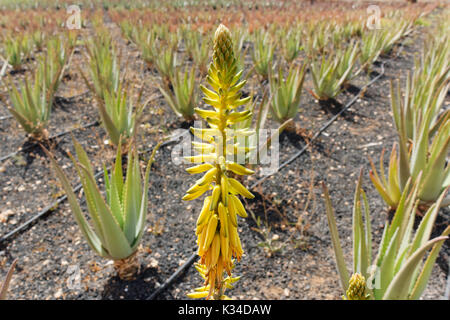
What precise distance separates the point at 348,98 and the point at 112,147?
2.94 metres

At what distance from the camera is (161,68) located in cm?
410

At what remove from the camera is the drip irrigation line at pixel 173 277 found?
1725mm

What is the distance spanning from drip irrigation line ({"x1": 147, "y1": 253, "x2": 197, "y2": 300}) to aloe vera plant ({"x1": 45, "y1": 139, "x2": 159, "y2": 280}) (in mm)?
186

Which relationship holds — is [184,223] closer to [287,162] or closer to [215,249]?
[287,162]

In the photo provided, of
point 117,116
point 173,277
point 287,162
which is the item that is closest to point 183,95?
point 117,116

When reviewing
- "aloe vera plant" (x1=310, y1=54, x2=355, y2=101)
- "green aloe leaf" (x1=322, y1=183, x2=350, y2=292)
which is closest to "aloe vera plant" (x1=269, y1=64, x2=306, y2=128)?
"aloe vera plant" (x1=310, y1=54, x2=355, y2=101)

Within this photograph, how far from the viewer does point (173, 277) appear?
1823mm

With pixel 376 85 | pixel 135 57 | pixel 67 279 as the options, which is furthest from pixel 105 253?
pixel 135 57

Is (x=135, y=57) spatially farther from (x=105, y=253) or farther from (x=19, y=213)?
(x=105, y=253)

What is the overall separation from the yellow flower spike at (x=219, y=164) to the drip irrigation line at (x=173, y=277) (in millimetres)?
938

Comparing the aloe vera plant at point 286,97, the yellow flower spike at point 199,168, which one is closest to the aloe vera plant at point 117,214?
the yellow flower spike at point 199,168

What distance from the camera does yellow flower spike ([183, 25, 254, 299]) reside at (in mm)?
694

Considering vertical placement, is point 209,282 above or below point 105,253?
above

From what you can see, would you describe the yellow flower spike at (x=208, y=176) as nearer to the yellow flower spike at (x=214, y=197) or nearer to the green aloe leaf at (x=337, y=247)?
the yellow flower spike at (x=214, y=197)
